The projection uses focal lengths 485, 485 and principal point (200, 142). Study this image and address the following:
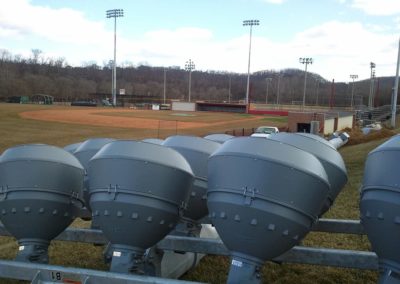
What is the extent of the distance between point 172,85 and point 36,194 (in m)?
176

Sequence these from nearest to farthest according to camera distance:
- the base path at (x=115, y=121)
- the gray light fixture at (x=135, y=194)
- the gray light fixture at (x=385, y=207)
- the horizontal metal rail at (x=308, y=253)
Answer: the gray light fixture at (x=385, y=207) → the gray light fixture at (x=135, y=194) → the horizontal metal rail at (x=308, y=253) → the base path at (x=115, y=121)

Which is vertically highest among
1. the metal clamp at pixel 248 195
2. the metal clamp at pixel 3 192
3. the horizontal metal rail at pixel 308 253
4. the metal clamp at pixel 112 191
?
the metal clamp at pixel 248 195

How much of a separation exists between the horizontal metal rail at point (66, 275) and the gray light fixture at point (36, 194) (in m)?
0.56

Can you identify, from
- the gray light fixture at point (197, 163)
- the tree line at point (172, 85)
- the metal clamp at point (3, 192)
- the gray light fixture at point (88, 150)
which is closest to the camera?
the metal clamp at point (3, 192)

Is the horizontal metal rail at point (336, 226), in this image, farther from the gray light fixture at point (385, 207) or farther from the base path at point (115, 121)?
the base path at point (115, 121)

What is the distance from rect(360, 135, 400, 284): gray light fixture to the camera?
3.20 m

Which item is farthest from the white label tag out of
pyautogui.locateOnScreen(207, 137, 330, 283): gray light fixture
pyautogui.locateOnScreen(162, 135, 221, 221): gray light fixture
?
pyautogui.locateOnScreen(162, 135, 221, 221): gray light fixture

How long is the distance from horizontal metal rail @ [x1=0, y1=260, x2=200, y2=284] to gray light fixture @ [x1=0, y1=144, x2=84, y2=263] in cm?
56

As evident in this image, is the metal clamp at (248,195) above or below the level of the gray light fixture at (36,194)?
above

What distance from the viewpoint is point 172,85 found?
17912 centimetres

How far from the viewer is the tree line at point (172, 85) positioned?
128 meters

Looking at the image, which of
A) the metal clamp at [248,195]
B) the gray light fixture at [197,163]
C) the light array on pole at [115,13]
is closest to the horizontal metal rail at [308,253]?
the gray light fixture at [197,163]

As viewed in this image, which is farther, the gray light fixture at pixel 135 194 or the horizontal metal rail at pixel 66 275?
the gray light fixture at pixel 135 194

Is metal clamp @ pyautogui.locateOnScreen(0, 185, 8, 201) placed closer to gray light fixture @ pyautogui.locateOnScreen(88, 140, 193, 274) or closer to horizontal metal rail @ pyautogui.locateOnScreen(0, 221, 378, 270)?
gray light fixture @ pyautogui.locateOnScreen(88, 140, 193, 274)
